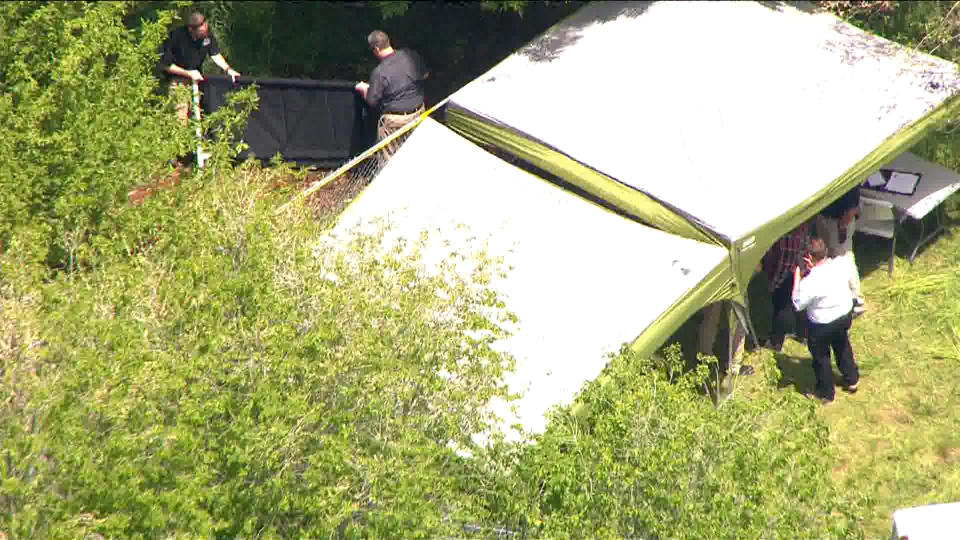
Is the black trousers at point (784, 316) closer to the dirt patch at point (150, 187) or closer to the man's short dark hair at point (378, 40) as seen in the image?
the man's short dark hair at point (378, 40)

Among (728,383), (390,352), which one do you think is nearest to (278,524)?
(390,352)

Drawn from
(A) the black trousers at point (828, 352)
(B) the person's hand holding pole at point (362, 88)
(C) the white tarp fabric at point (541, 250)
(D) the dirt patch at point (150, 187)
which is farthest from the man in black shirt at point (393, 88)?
(A) the black trousers at point (828, 352)

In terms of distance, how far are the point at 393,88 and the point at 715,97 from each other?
9.44ft

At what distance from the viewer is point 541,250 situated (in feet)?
29.8

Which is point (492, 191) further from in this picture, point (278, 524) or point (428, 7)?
point (428, 7)

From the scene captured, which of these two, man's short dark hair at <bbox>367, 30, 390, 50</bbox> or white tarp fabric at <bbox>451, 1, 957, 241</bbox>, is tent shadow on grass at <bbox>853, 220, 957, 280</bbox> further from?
man's short dark hair at <bbox>367, 30, 390, 50</bbox>

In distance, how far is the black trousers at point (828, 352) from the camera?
30.9 ft

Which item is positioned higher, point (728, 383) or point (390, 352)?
point (390, 352)

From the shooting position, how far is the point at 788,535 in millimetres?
6410

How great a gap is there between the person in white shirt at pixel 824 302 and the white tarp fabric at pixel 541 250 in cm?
89

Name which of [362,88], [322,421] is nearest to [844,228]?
[362,88]

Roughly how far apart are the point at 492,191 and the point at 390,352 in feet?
9.26

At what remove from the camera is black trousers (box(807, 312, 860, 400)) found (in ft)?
30.9

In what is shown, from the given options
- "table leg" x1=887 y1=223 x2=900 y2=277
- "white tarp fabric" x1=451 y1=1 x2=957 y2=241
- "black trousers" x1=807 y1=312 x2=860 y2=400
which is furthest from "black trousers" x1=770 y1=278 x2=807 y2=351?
"table leg" x1=887 y1=223 x2=900 y2=277
